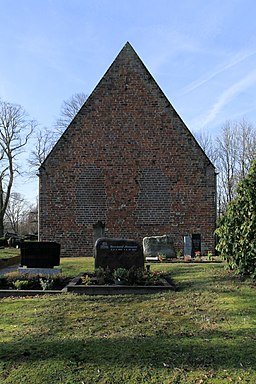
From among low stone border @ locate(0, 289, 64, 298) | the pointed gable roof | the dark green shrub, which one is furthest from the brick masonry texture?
low stone border @ locate(0, 289, 64, 298)

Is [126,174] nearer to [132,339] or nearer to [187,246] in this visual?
[187,246]

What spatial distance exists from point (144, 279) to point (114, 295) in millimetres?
1328

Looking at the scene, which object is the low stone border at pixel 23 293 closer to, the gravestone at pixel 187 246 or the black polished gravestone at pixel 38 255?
the black polished gravestone at pixel 38 255

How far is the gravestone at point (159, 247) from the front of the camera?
18156 millimetres

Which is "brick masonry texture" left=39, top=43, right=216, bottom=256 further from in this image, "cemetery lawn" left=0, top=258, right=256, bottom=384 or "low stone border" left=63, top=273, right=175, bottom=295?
"cemetery lawn" left=0, top=258, right=256, bottom=384

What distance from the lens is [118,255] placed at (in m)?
11.3

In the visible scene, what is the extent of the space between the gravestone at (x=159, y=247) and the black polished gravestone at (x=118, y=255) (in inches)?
269

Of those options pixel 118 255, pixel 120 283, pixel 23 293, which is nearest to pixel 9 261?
pixel 118 255

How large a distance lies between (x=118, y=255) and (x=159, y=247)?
7.38 meters

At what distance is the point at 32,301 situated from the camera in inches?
331

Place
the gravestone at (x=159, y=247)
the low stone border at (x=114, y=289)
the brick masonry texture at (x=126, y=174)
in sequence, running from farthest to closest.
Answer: the brick masonry texture at (x=126, y=174) < the gravestone at (x=159, y=247) < the low stone border at (x=114, y=289)

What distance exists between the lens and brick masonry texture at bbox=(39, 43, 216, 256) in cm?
2020

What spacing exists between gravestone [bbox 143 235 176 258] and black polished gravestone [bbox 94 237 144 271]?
22.4ft

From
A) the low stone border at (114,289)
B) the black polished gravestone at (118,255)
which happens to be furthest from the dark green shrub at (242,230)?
the black polished gravestone at (118,255)
